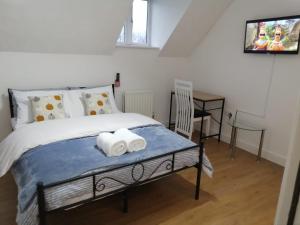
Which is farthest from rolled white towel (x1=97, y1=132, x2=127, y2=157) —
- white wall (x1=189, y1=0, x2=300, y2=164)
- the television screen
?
the television screen

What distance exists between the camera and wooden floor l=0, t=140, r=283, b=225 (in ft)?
6.81

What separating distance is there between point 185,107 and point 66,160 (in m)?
2.14

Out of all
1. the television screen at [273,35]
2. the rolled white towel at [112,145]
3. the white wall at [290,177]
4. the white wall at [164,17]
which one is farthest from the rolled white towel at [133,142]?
the white wall at [164,17]

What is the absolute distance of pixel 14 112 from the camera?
2.89 meters

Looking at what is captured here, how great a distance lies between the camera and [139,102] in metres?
3.96

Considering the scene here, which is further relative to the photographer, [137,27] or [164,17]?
[137,27]

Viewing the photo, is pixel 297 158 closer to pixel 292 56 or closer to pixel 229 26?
pixel 292 56

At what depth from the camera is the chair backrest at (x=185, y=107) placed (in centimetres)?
349

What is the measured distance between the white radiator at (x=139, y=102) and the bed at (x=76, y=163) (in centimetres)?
111

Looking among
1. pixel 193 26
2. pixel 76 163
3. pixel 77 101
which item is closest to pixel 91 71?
pixel 77 101

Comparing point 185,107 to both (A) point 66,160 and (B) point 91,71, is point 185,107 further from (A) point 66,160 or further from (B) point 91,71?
(A) point 66,160

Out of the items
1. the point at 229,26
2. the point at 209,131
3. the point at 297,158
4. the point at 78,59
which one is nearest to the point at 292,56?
the point at 229,26

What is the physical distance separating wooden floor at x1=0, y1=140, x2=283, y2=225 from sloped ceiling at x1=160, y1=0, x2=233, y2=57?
2.12 m

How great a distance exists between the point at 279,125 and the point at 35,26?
3253 mm
